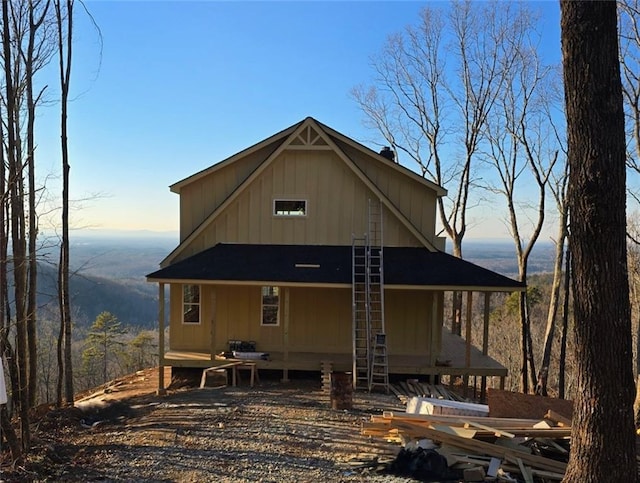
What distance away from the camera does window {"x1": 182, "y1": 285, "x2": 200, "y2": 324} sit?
1364 cm

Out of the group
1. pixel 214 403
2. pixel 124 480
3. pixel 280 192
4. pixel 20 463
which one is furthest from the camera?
pixel 280 192

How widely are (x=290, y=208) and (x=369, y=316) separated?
4.28 meters

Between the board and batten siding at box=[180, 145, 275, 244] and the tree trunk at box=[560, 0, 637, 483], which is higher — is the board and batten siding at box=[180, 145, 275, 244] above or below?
above

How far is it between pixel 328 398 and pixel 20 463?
20.7ft

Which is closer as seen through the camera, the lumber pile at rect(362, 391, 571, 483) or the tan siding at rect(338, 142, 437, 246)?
the lumber pile at rect(362, 391, 571, 483)

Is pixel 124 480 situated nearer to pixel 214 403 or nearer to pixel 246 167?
pixel 214 403

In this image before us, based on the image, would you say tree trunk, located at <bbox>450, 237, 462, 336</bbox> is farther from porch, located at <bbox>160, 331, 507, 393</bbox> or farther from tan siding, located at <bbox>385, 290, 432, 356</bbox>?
porch, located at <bbox>160, 331, 507, 393</bbox>

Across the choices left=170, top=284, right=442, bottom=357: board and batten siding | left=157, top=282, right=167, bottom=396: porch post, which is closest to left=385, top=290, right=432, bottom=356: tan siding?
left=170, top=284, right=442, bottom=357: board and batten siding

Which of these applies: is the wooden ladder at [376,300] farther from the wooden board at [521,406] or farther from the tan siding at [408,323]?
the wooden board at [521,406]

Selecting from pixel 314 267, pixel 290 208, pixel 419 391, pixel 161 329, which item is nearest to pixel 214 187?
pixel 290 208

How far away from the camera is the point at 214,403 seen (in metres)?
10.3

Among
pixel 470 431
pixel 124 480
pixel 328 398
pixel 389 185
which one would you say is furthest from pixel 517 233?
pixel 124 480

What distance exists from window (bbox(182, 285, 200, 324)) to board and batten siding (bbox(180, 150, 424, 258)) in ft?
3.84

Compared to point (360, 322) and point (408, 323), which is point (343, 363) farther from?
point (408, 323)
